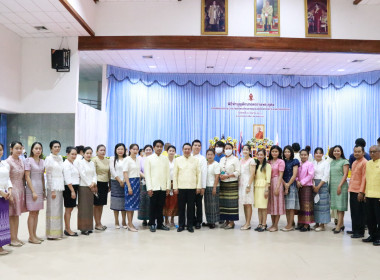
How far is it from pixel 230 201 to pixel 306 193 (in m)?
1.19

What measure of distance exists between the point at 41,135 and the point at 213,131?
20.1 ft

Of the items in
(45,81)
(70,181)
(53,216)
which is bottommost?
(53,216)

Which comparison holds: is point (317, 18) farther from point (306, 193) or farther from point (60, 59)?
point (60, 59)

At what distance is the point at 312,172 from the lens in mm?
5699

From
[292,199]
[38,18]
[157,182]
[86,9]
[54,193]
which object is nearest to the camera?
[54,193]

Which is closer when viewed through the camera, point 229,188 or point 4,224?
point 4,224

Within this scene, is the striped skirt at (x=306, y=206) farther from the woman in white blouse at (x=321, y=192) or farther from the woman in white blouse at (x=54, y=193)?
the woman in white blouse at (x=54, y=193)

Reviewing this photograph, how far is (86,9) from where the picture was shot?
8805 mm

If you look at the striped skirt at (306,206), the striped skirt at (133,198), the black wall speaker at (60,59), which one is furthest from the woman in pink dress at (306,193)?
the black wall speaker at (60,59)

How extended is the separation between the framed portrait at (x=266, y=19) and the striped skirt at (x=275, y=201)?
17.1ft

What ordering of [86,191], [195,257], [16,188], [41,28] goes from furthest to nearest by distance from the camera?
[41,28] → [86,191] → [16,188] → [195,257]

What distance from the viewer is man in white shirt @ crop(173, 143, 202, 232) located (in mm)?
5613

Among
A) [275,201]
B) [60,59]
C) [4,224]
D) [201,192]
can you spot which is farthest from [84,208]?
[60,59]

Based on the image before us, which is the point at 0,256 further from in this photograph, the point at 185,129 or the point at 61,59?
the point at 185,129
